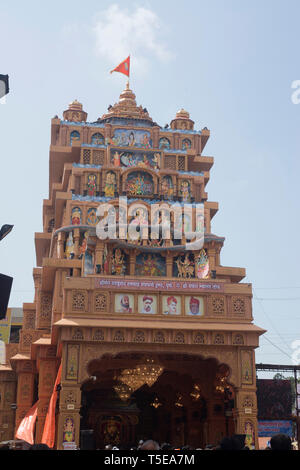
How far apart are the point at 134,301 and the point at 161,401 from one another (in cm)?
1145

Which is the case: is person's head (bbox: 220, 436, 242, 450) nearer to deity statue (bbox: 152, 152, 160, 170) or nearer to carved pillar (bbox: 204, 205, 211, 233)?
carved pillar (bbox: 204, 205, 211, 233)

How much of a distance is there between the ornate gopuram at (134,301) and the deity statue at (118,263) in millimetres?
60

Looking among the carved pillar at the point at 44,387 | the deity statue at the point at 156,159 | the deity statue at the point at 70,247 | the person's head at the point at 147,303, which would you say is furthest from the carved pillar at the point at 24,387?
the deity statue at the point at 156,159

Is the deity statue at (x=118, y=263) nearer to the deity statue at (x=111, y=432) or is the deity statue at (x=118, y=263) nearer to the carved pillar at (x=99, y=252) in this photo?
the carved pillar at (x=99, y=252)

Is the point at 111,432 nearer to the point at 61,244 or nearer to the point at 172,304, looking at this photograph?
the point at 61,244

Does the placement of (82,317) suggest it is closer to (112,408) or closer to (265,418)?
(112,408)

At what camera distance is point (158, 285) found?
23.6 meters

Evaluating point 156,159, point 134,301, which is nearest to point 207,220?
point 156,159

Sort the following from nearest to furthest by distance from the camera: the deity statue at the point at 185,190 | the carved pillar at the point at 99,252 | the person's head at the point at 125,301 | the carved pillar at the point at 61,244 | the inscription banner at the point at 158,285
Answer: the person's head at the point at 125,301 < the inscription banner at the point at 158,285 < the carved pillar at the point at 99,252 < the carved pillar at the point at 61,244 < the deity statue at the point at 185,190

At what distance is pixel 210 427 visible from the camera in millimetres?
26484

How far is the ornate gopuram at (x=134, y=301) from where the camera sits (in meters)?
22.6

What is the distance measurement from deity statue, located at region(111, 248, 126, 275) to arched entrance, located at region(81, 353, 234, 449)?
16.6 feet

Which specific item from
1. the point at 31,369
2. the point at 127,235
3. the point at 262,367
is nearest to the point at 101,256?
the point at 127,235

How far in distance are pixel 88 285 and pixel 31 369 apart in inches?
430
